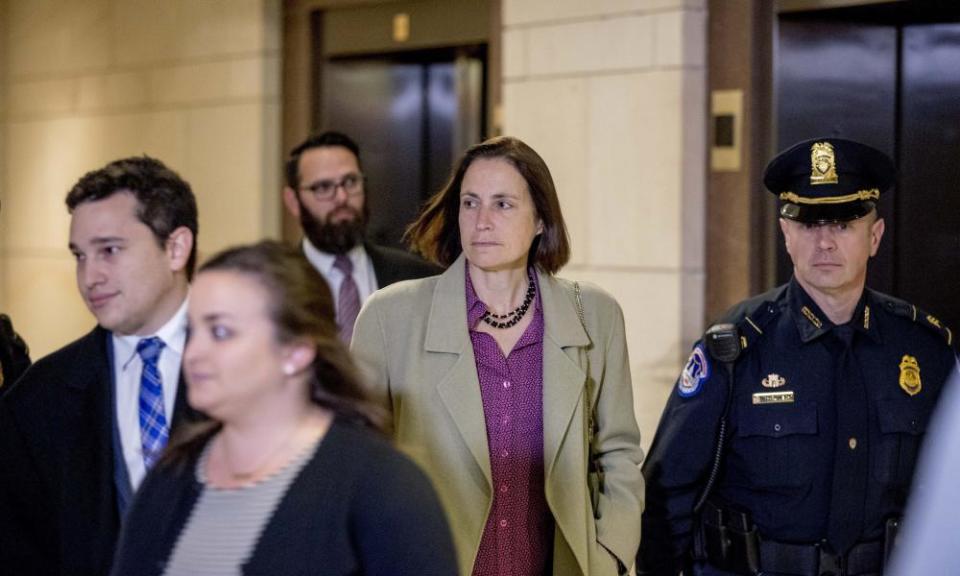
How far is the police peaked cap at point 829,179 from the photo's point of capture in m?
4.21

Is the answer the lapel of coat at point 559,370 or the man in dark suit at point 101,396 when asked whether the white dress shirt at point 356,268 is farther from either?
the man in dark suit at point 101,396

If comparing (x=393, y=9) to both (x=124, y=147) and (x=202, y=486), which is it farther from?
(x=202, y=486)

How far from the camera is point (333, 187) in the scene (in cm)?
647

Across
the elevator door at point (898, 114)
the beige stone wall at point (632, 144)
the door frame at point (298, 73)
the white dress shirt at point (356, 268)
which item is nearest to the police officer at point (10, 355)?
the white dress shirt at point (356, 268)

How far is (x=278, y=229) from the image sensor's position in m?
9.26

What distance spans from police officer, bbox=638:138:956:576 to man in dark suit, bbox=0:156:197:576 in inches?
58.6

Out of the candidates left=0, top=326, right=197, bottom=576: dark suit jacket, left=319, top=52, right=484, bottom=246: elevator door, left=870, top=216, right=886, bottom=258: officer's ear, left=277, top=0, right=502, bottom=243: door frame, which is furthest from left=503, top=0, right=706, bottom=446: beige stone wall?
left=0, top=326, right=197, bottom=576: dark suit jacket

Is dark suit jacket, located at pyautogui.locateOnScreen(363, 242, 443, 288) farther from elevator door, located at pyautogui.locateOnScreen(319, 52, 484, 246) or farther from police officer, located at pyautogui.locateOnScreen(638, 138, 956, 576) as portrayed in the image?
elevator door, located at pyautogui.locateOnScreen(319, 52, 484, 246)

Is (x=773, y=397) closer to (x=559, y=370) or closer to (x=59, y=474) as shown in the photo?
(x=559, y=370)

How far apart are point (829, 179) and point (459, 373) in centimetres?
123

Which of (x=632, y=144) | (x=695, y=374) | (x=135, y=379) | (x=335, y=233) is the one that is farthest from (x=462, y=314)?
(x=632, y=144)

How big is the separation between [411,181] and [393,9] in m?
1.07

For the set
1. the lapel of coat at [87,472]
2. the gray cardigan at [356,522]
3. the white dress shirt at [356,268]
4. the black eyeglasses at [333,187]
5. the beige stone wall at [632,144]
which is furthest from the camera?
the beige stone wall at [632,144]

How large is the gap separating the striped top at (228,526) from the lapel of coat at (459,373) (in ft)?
4.64
